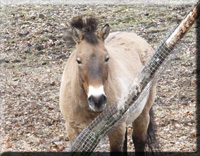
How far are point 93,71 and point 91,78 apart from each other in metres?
0.09

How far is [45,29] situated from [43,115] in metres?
3.94

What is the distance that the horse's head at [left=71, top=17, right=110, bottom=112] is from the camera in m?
3.22

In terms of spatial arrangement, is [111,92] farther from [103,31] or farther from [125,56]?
[125,56]

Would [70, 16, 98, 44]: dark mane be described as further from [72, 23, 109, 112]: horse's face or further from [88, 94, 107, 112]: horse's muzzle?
[88, 94, 107, 112]: horse's muzzle

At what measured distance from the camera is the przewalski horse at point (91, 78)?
338cm

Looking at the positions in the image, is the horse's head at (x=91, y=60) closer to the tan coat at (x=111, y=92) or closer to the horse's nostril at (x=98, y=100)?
the horse's nostril at (x=98, y=100)

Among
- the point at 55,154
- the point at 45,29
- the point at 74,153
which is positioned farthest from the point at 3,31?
the point at 74,153

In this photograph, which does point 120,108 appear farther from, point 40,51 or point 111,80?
point 40,51

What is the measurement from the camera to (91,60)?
11.4ft

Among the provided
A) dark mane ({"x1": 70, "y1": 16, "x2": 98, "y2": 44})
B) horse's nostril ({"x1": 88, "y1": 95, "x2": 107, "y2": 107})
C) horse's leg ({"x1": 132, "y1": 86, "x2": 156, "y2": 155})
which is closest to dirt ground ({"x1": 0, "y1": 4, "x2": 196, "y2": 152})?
dark mane ({"x1": 70, "y1": 16, "x2": 98, "y2": 44})

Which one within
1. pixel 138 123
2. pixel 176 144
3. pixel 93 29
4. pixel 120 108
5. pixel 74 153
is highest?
pixel 93 29

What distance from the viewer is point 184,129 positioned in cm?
592

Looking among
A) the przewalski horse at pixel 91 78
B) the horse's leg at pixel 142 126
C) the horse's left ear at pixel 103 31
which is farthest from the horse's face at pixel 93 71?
the horse's leg at pixel 142 126

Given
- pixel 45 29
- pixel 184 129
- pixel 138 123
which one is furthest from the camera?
pixel 45 29
